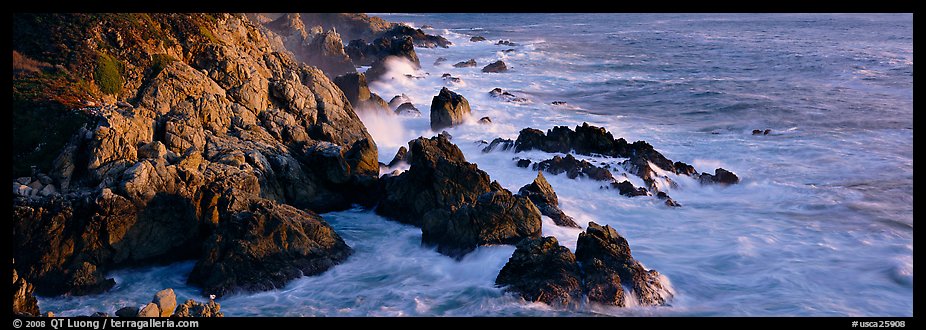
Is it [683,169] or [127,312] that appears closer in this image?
[127,312]

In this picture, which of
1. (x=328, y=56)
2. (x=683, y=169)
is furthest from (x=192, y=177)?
(x=328, y=56)

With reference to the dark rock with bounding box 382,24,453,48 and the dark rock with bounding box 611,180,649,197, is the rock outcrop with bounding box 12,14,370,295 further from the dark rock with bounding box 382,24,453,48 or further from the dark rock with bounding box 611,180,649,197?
the dark rock with bounding box 382,24,453,48

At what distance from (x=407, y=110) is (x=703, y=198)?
64.0 feet

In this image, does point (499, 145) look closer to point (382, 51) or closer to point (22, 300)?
point (22, 300)

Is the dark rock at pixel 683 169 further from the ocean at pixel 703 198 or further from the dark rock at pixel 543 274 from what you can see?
the dark rock at pixel 543 274

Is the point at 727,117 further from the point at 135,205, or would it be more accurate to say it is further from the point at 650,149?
the point at 135,205

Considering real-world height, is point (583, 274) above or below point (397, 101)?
below

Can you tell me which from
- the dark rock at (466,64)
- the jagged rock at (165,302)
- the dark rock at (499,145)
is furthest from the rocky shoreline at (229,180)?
the dark rock at (466,64)

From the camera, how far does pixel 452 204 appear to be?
21812mm

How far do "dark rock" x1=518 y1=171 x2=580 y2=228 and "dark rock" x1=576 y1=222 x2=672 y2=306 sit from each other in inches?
170

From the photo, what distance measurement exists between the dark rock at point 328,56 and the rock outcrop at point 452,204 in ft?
99.2

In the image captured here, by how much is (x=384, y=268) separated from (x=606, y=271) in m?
6.18

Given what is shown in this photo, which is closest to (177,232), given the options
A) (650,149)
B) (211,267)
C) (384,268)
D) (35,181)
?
(211,267)

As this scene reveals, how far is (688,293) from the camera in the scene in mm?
17469
